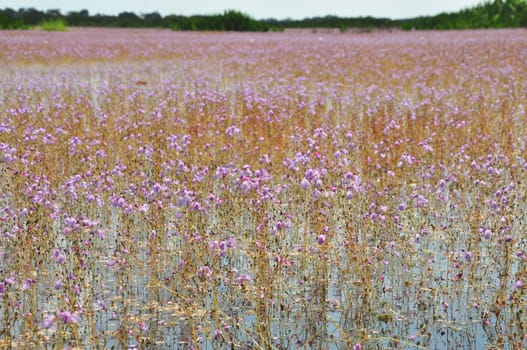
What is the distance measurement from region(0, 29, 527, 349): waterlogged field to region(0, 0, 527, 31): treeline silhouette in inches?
1501

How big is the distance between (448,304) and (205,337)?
1.98m

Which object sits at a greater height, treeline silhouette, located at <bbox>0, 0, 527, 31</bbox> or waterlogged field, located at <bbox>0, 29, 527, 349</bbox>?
treeline silhouette, located at <bbox>0, 0, 527, 31</bbox>

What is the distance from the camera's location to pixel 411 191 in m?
7.71

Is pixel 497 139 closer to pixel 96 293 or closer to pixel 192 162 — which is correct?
pixel 192 162

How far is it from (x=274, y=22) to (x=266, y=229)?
61840 mm

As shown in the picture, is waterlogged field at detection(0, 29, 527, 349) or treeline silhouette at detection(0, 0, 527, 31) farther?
treeline silhouette at detection(0, 0, 527, 31)

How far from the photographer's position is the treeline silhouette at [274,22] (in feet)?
159

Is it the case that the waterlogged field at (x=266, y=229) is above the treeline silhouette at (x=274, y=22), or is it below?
below

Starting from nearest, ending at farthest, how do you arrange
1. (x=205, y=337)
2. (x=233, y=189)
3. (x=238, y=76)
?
(x=205, y=337), (x=233, y=189), (x=238, y=76)

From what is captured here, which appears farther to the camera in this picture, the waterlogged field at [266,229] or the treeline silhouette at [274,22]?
the treeline silhouette at [274,22]

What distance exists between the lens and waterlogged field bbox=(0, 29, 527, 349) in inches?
185

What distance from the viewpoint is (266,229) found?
586cm

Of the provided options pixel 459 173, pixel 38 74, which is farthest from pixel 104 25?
pixel 459 173

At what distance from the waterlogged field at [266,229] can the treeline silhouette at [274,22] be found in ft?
125
